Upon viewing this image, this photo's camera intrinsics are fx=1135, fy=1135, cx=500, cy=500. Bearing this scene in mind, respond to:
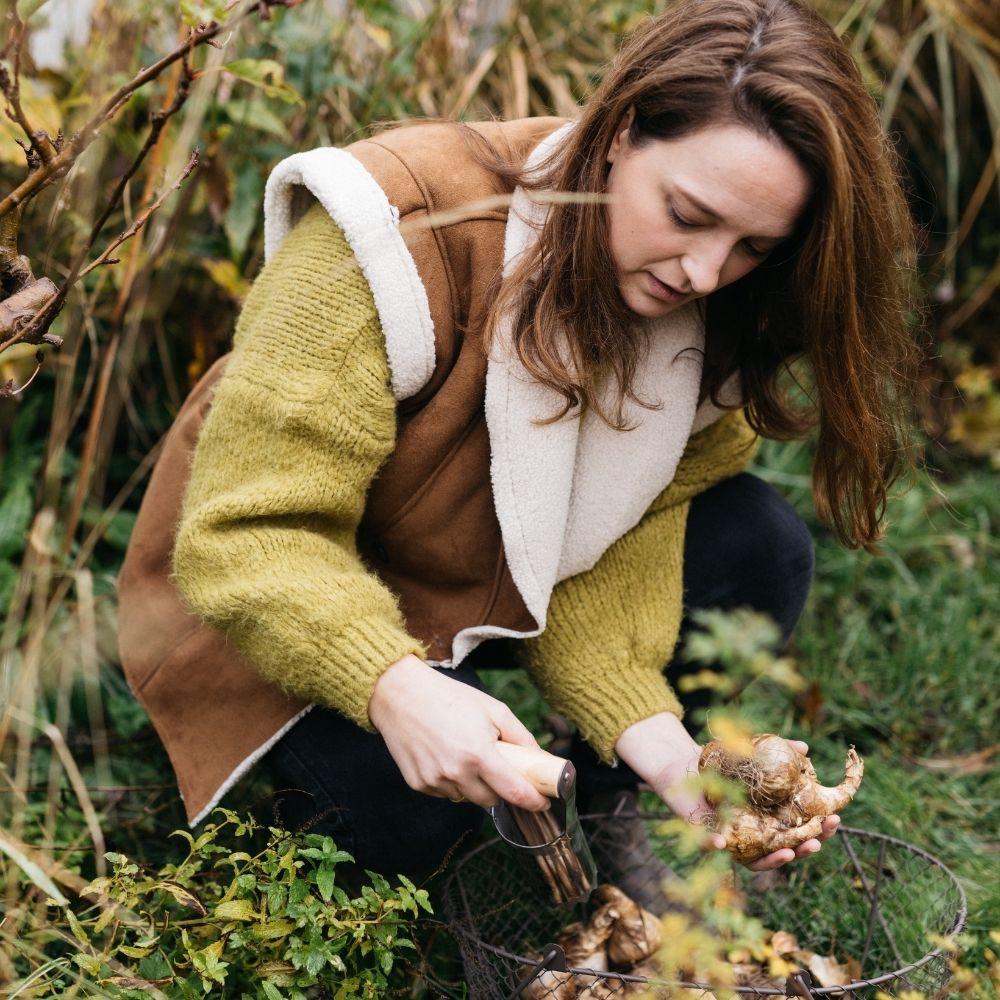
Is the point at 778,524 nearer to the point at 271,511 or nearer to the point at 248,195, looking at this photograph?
the point at 271,511

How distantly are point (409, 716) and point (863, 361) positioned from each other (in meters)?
0.68

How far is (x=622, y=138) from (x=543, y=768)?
26.7 inches

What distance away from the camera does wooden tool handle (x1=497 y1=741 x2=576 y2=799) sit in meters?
1.06

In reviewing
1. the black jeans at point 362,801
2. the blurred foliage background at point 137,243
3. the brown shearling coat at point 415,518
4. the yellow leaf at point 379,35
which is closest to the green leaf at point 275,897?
the black jeans at point 362,801

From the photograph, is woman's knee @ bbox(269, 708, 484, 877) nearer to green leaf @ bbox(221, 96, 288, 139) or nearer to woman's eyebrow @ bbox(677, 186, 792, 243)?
woman's eyebrow @ bbox(677, 186, 792, 243)

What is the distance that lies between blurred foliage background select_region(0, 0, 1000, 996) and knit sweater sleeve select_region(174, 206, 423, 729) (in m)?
0.36

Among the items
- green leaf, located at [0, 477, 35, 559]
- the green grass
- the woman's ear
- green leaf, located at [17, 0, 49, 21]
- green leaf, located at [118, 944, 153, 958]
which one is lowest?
the green grass

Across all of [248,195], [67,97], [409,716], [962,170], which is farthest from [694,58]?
[962,170]

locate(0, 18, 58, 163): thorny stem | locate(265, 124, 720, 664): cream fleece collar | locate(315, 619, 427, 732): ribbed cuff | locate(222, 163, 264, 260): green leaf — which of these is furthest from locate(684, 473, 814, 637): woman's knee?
locate(0, 18, 58, 163): thorny stem

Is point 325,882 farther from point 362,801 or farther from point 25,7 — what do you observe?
point 25,7

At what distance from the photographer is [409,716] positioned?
3.80 ft

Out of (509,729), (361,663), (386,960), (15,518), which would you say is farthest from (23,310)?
(15,518)

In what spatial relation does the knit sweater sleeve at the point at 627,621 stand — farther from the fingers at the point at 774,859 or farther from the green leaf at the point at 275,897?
the green leaf at the point at 275,897

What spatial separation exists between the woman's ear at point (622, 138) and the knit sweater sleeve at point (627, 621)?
0.48 metres
